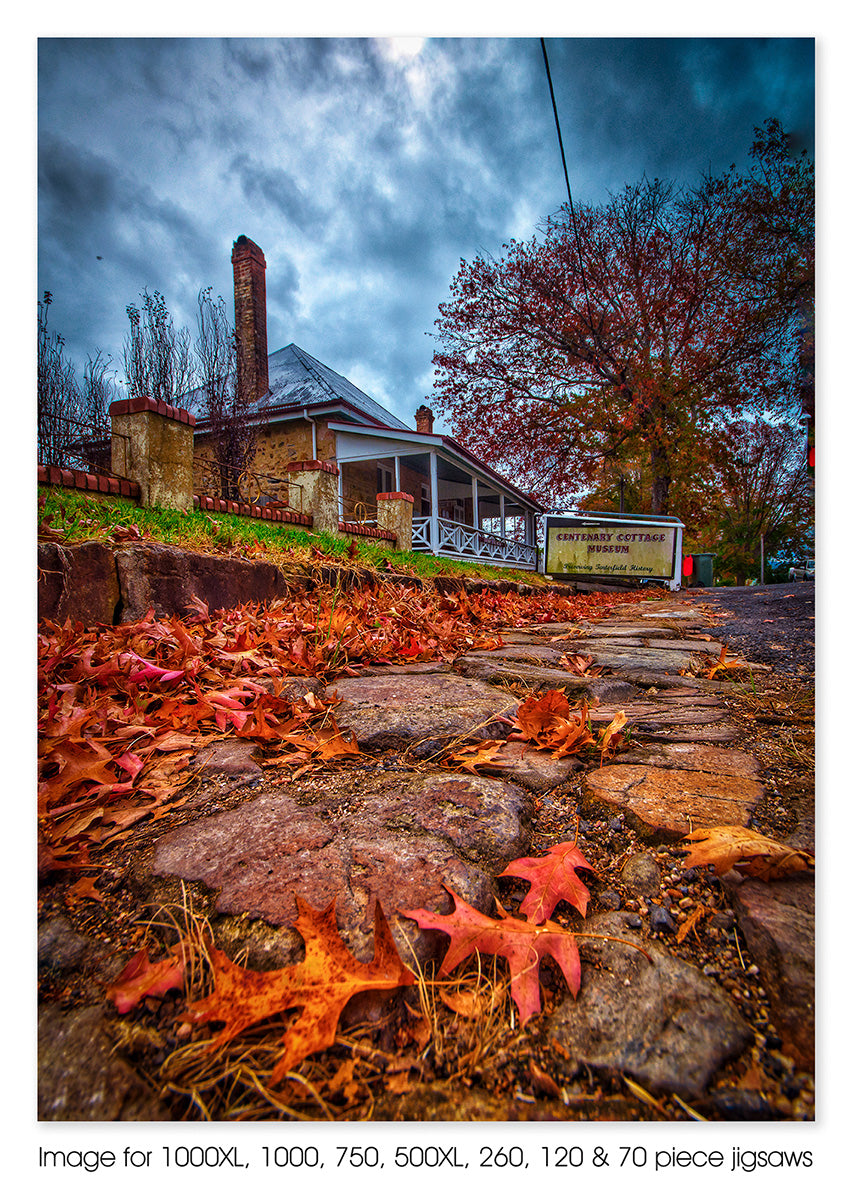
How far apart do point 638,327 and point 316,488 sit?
7761mm

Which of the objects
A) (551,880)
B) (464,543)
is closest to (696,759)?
(551,880)

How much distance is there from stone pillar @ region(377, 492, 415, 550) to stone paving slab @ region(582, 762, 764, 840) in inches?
191

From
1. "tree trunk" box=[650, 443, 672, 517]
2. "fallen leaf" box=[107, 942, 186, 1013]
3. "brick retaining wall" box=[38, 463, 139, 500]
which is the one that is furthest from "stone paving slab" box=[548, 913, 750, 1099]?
"tree trunk" box=[650, 443, 672, 517]

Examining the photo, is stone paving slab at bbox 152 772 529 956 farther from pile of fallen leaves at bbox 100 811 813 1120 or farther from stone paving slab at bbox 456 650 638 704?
stone paving slab at bbox 456 650 638 704

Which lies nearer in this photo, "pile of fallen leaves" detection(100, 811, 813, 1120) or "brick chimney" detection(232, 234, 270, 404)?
"pile of fallen leaves" detection(100, 811, 813, 1120)

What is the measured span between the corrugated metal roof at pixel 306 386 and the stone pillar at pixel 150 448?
8.70 m

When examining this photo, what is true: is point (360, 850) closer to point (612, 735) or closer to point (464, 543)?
point (612, 735)

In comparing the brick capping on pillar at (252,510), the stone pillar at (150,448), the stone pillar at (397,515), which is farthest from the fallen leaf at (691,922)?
the stone pillar at (397,515)

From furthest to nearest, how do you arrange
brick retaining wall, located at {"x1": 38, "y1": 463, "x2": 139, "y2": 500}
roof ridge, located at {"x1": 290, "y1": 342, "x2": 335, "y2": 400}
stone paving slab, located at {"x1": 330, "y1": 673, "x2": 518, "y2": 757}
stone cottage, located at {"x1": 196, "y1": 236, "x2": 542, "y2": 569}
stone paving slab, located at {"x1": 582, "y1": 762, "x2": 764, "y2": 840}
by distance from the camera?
roof ridge, located at {"x1": 290, "y1": 342, "x2": 335, "y2": 400}
stone cottage, located at {"x1": 196, "y1": 236, "x2": 542, "y2": 569}
brick retaining wall, located at {"x1": 38, "y1": 463, "x2": 139, "y2": 500}
stone paving slab, located at {"x1": 330, "y1": 673, "x2": 518, "y2": 757}
stone paving slab, located at {"x1": 582, "y1": 762, "x2": 764, "y2": 840}

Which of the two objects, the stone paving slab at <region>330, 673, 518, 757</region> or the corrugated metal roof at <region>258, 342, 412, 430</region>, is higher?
the corrugated metal roof at <region>258, 342, 412, 430</region>

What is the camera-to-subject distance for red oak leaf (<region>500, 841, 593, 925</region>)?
0.60 m
